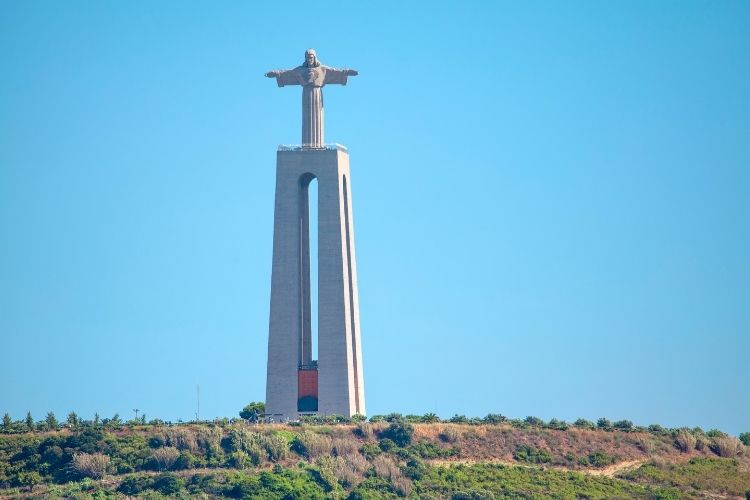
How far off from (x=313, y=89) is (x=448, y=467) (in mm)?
23438

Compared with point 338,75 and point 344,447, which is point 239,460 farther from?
point 338,75

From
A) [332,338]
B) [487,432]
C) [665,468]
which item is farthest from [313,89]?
[665,468]

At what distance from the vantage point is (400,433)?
102875mm

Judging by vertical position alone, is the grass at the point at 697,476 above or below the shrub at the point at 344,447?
below

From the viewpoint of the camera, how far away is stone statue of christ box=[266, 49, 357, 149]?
364 ft

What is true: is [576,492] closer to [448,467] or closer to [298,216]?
[448,467]

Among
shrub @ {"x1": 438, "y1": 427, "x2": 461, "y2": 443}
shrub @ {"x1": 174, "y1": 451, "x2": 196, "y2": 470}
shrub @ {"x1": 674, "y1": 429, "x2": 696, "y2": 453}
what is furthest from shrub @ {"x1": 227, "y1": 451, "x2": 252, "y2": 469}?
shrub @ {"x1": 674, "y1": 429, "x2": 696, "y2": 453}

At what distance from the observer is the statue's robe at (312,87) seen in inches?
4365

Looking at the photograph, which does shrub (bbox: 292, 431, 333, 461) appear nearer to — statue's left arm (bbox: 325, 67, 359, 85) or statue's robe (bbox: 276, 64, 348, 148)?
statue's robe (bbox: 276, 64, 348, 148)

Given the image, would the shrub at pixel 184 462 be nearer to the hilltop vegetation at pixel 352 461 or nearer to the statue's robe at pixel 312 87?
the hilltop vegetation at pixel 352 461

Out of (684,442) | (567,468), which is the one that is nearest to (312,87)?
(567,468)

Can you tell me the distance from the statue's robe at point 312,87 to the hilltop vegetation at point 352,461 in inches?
639

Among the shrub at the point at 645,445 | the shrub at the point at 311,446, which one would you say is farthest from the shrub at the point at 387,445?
the shrub at the point at 645,445

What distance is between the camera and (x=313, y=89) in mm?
110875
